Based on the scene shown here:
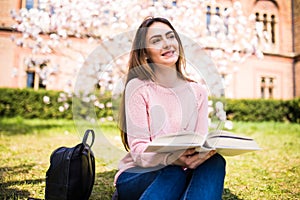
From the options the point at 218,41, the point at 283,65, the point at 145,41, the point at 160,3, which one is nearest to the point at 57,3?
the point at 160,3

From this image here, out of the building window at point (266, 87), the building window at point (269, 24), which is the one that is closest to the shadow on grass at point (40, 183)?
the building window at point (266, 87)

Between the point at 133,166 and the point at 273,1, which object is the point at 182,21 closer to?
the point at 133,166

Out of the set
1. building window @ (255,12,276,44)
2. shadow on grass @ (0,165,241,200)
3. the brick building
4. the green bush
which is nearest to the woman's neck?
shadow on grass @ (0,165,241,200)

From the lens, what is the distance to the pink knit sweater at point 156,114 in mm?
1238

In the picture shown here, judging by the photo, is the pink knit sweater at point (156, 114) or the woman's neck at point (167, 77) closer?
the pink knit sweater at point (156, 114)

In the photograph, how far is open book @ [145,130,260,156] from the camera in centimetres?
103

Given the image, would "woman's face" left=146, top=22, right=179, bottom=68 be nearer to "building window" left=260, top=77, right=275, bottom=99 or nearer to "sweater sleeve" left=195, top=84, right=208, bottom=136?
"sweater sleeve" left=195, top=84, right=208, bottom=136

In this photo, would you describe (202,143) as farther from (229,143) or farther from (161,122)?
(161,122)

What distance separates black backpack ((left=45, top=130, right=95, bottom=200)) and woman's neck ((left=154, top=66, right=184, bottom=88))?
1.66 ft

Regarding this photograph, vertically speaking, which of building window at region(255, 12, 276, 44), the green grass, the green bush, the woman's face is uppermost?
building window at region(255, 12, 276, 44)

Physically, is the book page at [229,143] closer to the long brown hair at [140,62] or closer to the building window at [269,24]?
the long brown hair at [140,62]

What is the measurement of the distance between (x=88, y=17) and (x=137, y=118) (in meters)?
4.09

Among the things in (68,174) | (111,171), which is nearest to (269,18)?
(111,171)

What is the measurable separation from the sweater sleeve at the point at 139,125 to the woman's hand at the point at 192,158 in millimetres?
63
